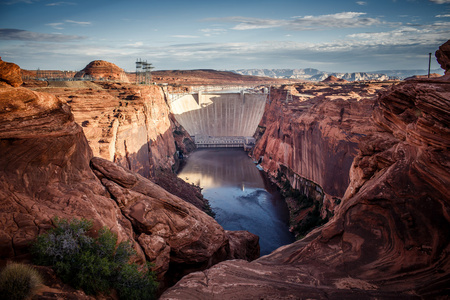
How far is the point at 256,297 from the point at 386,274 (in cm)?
473

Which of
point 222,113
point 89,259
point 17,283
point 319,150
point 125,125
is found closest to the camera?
point 17,283

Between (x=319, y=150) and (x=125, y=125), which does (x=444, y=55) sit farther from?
(x=125, y=125)

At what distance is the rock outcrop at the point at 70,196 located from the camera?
32.0 ft

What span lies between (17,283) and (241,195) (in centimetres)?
3709

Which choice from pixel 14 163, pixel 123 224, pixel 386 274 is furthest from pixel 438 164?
pixel 14 163

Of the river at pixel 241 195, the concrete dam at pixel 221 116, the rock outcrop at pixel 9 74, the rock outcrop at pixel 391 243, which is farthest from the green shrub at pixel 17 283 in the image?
the concrete dam at pixel 221 116

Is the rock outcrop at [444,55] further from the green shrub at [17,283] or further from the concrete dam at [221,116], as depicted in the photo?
the concrete dam at [221,116]

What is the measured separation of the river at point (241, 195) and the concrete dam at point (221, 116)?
9.41 meters

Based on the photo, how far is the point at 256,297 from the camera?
9.95 m

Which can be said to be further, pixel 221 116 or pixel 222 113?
pixel 222 113

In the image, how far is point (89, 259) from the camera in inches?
364

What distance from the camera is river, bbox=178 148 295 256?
33250 mm

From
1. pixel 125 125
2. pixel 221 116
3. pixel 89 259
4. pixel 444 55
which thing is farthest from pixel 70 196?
pixel 221 116

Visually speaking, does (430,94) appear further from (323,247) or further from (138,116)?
(138,116)
